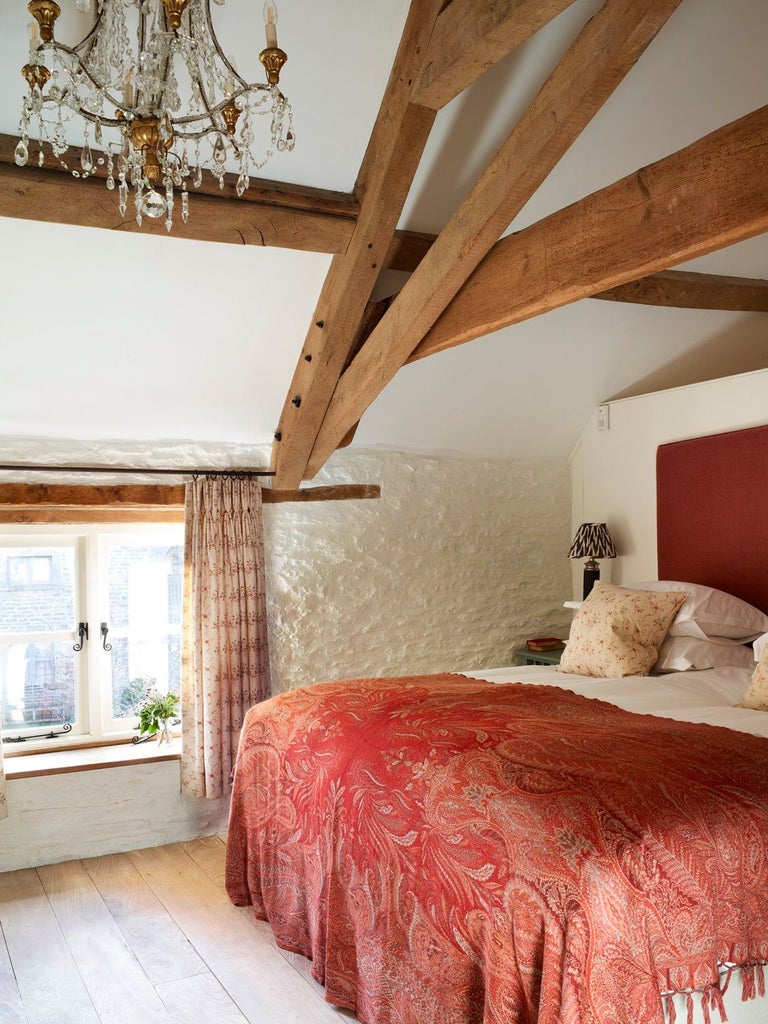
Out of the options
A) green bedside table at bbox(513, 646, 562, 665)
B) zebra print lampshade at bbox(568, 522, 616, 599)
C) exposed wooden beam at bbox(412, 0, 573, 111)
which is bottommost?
green bedside table at bbox(513, 646, 562, 665)

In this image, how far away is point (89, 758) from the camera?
4.18 metres

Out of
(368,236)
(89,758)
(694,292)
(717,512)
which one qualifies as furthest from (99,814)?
(694,292)

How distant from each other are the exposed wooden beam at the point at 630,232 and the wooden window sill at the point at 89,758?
241 cm

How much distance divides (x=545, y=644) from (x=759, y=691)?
2.06 meters

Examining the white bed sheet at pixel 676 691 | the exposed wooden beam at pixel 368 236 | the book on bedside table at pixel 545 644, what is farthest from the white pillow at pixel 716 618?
the exposed wooden beam at pixel 368 236

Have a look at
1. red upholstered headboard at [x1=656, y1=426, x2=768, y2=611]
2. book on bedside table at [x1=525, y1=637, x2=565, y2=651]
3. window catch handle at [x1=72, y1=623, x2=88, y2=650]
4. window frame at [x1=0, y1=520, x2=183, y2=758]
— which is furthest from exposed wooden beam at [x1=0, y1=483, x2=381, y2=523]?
red upholstered headboard at [x1=656, y1=426, x2=768, y2=611]

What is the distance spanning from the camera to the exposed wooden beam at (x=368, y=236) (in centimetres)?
273

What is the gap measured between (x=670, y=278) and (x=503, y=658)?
2.30m

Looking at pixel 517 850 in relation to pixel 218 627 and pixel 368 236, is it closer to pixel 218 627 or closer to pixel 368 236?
pixel 368 236

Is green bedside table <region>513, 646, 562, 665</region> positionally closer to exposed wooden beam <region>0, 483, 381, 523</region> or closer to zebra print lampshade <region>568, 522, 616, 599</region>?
zebra print lampshade <region>568, 522, 616, 599</region>

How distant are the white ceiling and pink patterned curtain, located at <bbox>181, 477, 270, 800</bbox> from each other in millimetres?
369

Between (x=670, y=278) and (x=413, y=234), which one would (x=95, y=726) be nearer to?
(x=413, y=234)

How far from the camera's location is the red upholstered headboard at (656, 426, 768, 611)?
407 centimetres

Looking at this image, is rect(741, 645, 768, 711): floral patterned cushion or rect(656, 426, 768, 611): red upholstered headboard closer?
rect(741, 645, 768, 711): floral patterned cushion
